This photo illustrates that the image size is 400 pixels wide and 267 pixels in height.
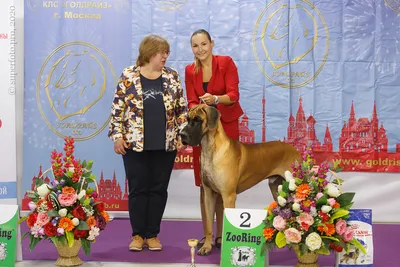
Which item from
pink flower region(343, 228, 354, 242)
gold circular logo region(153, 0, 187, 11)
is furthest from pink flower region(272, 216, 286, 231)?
gold circular logo region(153, 0, 187, 11)

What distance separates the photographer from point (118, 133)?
395 cm

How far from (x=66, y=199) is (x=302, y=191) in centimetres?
146

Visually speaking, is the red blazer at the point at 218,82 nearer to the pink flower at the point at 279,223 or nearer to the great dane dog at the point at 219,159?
the great dane dog at the point at 219,159

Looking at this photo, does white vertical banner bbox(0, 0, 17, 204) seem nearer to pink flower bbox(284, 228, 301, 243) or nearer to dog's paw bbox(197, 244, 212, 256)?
dog's paw bbox(197, 244, 212, 256)

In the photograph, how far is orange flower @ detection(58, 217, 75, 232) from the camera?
Answer: 3.44 m

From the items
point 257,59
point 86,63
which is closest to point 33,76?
point 86,63

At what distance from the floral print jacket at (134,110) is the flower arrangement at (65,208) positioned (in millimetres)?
470

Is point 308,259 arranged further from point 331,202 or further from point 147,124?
point 147,124

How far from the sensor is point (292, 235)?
3.21 m

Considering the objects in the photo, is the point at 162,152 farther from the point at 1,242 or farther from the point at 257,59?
the point at 257,59

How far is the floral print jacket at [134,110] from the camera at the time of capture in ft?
12.9

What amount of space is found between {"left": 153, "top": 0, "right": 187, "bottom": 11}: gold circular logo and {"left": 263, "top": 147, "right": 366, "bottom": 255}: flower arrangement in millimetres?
2558

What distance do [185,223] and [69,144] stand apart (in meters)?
2.02

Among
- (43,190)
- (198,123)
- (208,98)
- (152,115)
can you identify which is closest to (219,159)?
(198,123)
